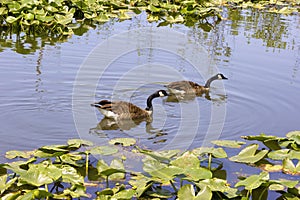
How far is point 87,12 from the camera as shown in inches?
497

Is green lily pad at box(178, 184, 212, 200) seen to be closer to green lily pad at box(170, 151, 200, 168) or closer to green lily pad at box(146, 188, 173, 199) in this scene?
green lily pad at box(146, 188, 173, 199)

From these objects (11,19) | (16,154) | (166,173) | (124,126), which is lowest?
(124,126)

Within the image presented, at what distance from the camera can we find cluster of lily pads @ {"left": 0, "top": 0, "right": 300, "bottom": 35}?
10.8 meters

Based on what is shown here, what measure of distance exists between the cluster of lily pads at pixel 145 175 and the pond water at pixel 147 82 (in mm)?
850

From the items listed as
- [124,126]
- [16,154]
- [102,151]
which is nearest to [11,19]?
[124,126]

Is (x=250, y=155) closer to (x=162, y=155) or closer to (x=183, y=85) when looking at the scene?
(x=162, y=155)

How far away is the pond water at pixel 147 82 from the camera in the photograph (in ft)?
21.9

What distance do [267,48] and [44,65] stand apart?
5.15 meters

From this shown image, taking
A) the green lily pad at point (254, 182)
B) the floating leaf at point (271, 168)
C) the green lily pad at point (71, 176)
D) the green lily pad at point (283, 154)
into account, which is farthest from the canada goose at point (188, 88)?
the green lily pad at point (254, 182)

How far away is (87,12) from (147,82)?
4426 mm

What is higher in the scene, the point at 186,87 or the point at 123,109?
the point at 186,87

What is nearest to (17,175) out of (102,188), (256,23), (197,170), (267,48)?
(102,188)

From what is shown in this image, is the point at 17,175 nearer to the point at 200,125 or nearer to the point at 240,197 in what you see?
the point at 240,197

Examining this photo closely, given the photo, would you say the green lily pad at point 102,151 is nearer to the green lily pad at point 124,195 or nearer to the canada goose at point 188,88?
the green lily pad at point 124,195
